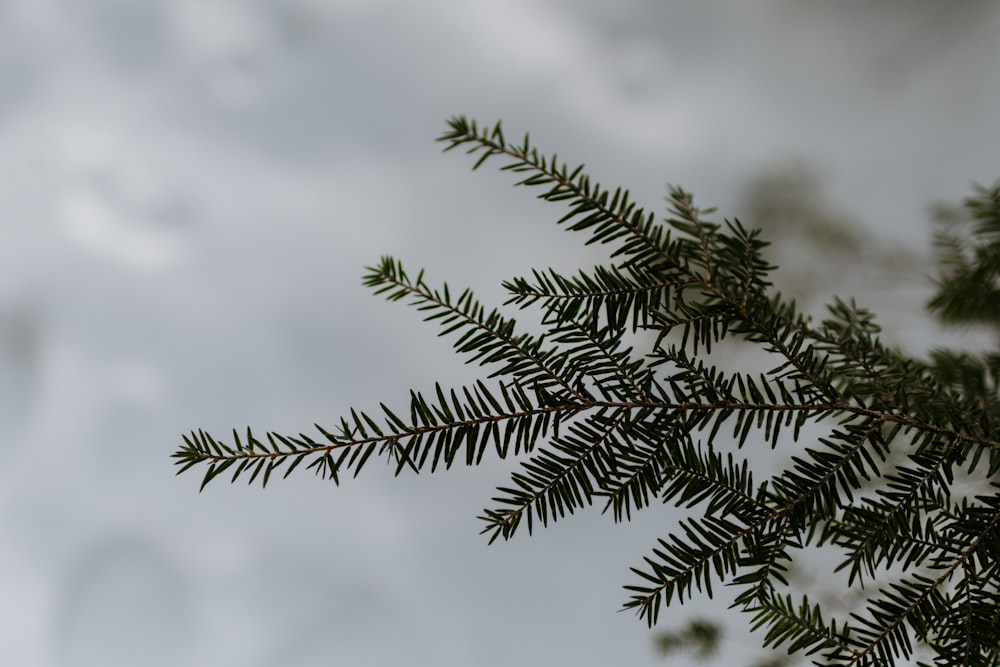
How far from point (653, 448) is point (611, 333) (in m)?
0.05

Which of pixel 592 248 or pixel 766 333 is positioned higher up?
pixel 592 248

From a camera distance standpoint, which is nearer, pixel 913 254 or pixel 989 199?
pixel 989 199

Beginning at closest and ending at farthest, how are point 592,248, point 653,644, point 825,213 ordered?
point 653,644, point 825,213, point 592,248

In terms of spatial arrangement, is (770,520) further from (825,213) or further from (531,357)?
(825,213)

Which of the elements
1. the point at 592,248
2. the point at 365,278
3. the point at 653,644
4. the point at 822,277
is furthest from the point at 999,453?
the point at 592,248

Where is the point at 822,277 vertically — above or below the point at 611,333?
above

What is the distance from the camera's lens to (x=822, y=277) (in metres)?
1.08

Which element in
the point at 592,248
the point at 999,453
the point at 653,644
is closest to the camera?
the point at 999,453

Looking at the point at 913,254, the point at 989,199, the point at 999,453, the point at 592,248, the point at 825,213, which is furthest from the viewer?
the point at 592,248

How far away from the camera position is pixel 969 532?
0.93 feet

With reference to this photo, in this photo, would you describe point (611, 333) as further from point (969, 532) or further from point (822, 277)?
point (822, 277)

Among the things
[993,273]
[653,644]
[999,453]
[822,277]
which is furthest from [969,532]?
[822,277]

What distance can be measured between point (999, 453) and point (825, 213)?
969 millimetres

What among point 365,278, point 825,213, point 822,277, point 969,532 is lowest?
point 969,532
